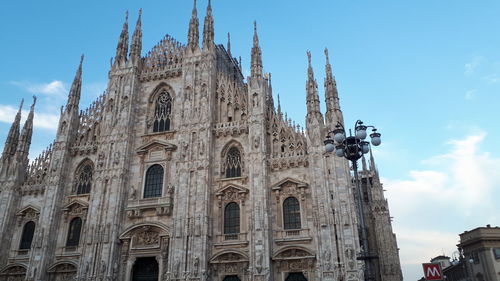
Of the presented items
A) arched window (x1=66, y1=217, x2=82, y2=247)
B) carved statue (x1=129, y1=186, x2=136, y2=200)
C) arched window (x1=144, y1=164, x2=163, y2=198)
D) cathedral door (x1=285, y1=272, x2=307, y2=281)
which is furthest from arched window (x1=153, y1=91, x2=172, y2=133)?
cathedral door (x1=285, y1=272, x2=307, y2=281)

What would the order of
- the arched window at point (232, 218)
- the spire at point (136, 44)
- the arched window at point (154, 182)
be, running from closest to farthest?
the arched window at point (232, 218) → the arched window at point (154, 182) → the spire at point (136, 44)

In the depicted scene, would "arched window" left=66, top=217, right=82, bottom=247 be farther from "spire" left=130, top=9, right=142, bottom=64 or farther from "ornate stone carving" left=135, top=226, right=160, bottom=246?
"spire" left=130, top=9, right=142, bottom=64

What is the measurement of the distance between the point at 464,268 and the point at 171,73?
3583cm

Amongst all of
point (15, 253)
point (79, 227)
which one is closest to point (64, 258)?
point (79, 227)

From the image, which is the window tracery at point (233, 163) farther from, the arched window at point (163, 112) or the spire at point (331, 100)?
the spire at point (331, 100)

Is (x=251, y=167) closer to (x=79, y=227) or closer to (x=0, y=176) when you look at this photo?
(x=79, y=227)

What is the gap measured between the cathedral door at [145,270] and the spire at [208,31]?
1530cm

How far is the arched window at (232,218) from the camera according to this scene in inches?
942

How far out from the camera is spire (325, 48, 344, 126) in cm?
2412

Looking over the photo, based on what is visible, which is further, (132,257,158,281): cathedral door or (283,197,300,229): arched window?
(132,257,158,281): cathedral door

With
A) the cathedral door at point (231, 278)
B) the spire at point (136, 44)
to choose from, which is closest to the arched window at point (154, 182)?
the cathedral door at point (231, 278)

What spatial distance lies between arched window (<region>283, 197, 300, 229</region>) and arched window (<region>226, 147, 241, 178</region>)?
373cm

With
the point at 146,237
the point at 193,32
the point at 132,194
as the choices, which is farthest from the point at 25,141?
the point at 193,32

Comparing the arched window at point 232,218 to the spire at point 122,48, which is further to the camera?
the spire at point 122,48
